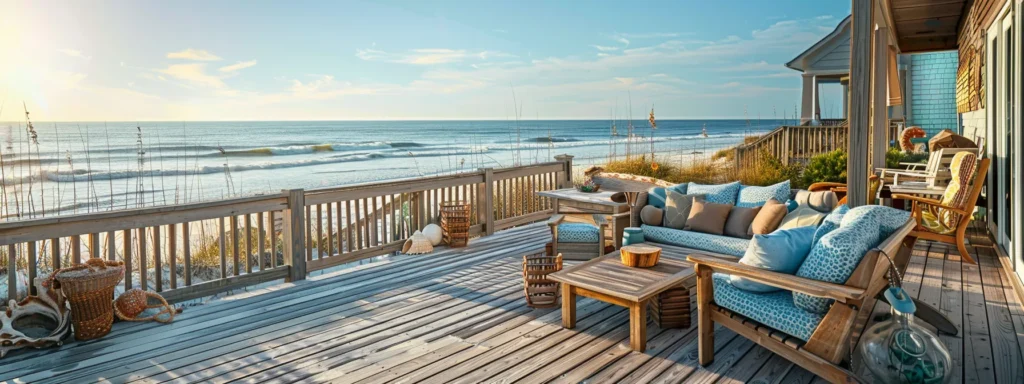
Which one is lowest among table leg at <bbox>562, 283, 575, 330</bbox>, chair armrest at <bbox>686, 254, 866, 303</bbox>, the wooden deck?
the wooden deck

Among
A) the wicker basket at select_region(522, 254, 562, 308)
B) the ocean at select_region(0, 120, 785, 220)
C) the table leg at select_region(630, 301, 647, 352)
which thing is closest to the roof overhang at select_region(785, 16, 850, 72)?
the ocean at select_region(0, 120, 785, 220)

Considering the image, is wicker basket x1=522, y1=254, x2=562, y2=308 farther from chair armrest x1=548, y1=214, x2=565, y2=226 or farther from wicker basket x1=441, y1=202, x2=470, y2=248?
wicker basket x1=441, y1=202, x2=470, y2=248

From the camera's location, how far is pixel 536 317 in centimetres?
370

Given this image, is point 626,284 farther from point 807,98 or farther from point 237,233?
point 807,98

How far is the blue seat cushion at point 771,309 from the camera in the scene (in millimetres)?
2473

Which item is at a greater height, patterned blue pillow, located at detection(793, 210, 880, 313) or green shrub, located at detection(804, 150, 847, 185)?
green shrub, located at detection(804, 150, 847, 185)

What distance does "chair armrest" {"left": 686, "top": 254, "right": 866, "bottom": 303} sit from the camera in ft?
7.39

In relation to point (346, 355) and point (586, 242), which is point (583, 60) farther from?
point (346, 355)

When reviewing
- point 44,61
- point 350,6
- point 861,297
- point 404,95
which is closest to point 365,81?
point 404,95

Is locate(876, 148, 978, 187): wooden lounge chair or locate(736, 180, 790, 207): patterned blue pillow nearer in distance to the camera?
locate(736, 180, 790, 207): patterned blue pillow

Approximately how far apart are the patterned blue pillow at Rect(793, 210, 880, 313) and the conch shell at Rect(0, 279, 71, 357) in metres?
3.82

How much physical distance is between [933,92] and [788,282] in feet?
37.6

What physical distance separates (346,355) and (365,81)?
2556 cm

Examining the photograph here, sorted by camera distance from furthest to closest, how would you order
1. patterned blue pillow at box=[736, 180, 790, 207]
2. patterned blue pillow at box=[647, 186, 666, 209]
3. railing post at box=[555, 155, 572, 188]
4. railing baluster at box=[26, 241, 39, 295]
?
1. railing post at box=[555, 155, 572, 188]
2. patterned blue pillow at box=[647, 186, 666, 209]
3. patterned blue pillow at box=[736, 180, 790, 207]
4. railing baluster at box=[26, 241, 39, 295]
